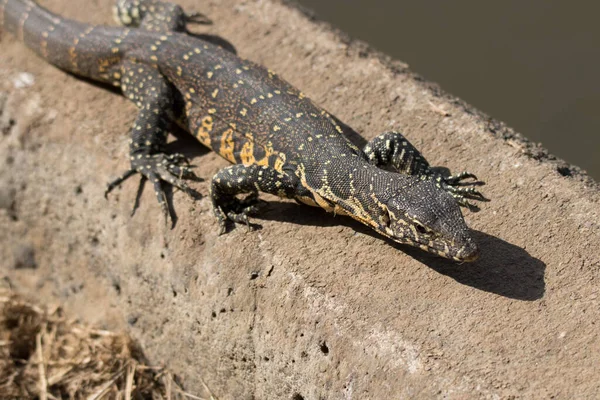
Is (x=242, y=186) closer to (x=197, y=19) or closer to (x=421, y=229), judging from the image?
(x=421, y=229)

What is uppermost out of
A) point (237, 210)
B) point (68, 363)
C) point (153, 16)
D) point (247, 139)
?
point (153, 16)

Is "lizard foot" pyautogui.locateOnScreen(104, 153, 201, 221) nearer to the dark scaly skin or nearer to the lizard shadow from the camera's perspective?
the dark scaly skin

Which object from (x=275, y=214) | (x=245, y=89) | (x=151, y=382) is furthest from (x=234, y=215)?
(x=151, y=382)

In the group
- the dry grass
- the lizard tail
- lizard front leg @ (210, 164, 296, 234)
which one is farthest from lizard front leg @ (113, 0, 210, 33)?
the dry grass

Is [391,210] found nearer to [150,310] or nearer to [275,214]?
[275,214]

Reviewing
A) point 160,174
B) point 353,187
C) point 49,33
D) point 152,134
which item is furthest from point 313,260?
point 49,33
